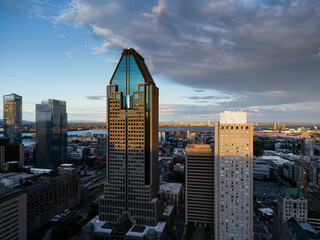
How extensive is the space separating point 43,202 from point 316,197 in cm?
9841

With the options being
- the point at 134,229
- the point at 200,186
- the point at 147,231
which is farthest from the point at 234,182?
the point at 134,229

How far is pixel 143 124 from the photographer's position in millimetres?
76438

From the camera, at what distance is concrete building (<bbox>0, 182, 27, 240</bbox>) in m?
53.7

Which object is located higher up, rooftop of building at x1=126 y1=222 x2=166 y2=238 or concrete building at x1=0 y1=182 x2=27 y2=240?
concrete building at x1=0 y1=182 x2=27 y2=240

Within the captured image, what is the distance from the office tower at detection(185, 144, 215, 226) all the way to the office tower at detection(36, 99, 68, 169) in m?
114

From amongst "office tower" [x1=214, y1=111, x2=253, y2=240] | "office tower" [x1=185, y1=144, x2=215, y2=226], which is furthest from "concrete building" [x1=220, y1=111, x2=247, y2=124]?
"office tower" [x1=185, y1=144, x2=215, y2=226]

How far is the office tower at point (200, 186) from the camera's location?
74.9 meters

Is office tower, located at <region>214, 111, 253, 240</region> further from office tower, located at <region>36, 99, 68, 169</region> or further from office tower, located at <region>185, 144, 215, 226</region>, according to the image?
office tower, located at <region>36, 99, 68, 169</region>

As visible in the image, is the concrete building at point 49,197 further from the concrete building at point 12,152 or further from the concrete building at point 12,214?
the concrete building at point 12,152

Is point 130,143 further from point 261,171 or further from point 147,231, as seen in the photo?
point 261,171

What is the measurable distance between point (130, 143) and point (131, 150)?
240cm

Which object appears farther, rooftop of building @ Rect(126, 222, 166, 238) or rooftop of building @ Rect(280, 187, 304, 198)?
rooftop of building @ Rect(280, 187, 304, 198)

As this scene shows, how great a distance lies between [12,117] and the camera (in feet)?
592

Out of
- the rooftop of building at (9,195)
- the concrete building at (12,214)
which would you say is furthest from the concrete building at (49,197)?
the concrete building at (12,214)
